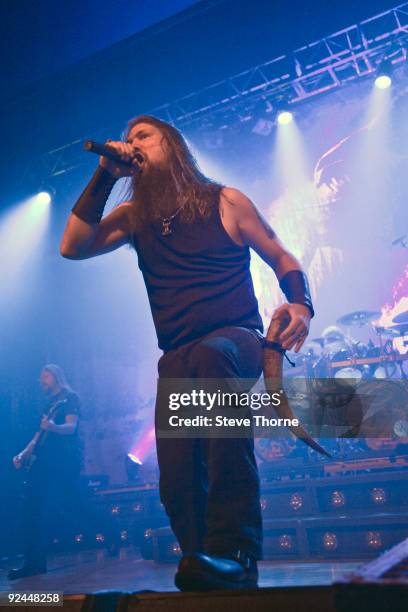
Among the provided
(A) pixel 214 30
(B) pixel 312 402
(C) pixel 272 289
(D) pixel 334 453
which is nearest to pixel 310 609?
(B) pixel 312 402

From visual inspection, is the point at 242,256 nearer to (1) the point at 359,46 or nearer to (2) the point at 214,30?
(2) the point at 214,30

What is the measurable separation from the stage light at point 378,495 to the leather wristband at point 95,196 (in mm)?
3444

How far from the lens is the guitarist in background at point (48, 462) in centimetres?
494

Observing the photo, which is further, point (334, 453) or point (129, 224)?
point (334, 453)

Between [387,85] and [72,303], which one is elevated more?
[387,85]

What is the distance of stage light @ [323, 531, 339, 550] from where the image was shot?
407 centimetres

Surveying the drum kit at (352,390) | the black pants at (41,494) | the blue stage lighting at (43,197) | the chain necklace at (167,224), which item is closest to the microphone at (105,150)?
the chain necklace at (167,224)

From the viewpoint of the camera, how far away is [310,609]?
110cm

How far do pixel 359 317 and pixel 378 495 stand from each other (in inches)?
140

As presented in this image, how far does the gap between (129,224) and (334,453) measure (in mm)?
3912

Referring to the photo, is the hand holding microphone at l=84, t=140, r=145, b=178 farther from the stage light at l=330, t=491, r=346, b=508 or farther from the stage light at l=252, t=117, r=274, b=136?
Result: the stage light at l=252, t=117, r=274, b=136

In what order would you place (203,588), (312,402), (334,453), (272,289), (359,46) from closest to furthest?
(203,588) → (312,402) → (334,453) → (359,46) → (272,289)

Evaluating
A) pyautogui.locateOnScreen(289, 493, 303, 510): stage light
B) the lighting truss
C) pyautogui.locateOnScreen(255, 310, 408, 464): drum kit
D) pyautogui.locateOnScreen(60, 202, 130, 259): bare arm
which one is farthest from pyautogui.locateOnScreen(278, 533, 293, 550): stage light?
the lighting truss

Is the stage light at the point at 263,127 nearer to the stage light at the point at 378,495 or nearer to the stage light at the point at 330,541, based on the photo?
the stage light at the point at 378,495
